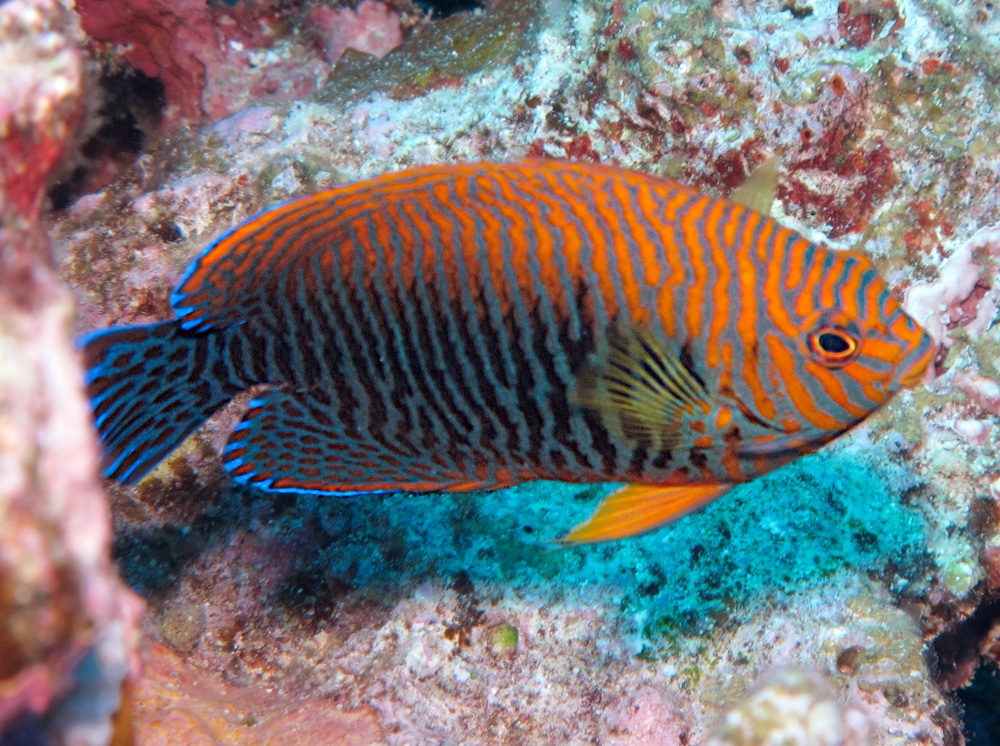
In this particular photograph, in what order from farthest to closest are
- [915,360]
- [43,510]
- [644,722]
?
[644,722] → [915,360] → [43,510]

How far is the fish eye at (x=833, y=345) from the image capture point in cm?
207

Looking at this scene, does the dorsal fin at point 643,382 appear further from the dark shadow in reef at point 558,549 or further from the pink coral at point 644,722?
the pink coral at point 644,722

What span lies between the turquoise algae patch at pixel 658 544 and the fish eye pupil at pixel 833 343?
1668 millimetres

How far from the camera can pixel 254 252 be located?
89.2 inches

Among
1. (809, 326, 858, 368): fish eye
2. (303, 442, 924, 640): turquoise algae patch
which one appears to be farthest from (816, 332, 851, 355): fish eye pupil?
(303, 442, 924, 640): turquoise algae patch

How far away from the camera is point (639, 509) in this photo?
228 cm

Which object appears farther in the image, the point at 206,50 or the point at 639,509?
the point at 206,50

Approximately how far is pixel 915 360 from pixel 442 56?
3.33 metres

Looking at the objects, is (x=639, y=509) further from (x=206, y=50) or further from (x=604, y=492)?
(x=206, y=50)

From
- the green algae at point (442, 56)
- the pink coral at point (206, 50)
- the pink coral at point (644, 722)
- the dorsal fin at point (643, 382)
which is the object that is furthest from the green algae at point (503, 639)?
the pink coral at point (206, 50)

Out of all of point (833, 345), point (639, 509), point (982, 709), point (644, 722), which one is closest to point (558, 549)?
point (644, 722)

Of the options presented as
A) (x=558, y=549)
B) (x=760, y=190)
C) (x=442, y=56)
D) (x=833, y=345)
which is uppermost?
(x=442, y=56)

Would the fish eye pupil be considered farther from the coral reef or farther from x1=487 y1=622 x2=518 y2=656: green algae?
x1=487 y1=622 x2=518 y2=656: green algae

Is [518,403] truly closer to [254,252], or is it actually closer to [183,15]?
[254,252]
